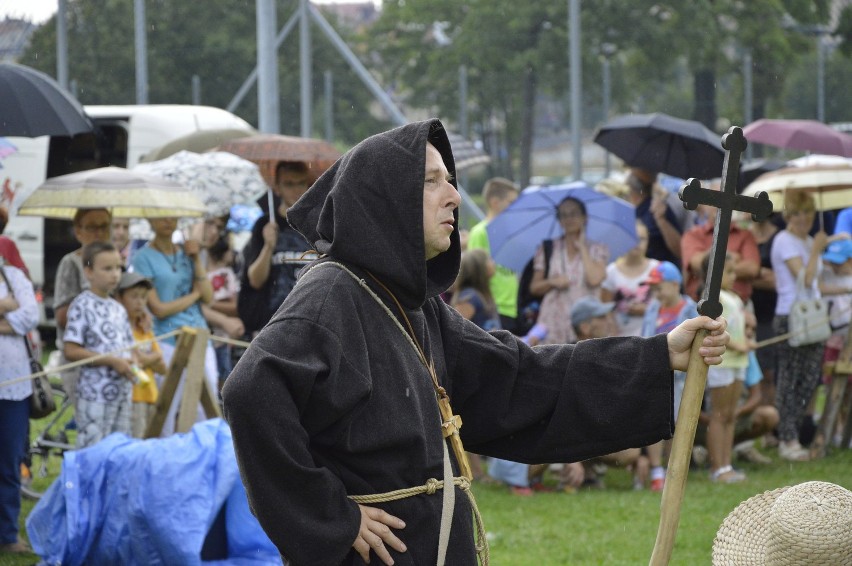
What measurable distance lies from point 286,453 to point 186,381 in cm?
397

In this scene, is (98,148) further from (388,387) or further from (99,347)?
(388,387)

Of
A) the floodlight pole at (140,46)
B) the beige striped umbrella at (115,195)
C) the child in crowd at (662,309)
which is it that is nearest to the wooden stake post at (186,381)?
the beige striped umbrella at (115,195)

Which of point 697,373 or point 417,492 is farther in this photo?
point 697,373

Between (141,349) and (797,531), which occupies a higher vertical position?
(797,531)

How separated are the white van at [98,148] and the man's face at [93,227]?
6149 mm

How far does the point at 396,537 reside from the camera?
3322mm

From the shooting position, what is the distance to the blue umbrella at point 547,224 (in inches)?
347

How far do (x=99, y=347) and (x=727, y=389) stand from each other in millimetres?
4028

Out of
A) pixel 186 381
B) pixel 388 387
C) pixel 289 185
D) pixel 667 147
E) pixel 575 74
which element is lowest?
pixel 186 381

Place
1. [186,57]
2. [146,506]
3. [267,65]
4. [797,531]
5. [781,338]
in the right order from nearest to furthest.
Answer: [797,531]
[146,506]
[781,338]
[267,65]
[186,57]

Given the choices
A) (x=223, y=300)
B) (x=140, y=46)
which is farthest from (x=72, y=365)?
(x=140, y=46)

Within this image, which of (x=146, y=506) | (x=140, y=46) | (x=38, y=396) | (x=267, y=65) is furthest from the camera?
(x=140, y=46)

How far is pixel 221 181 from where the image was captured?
8.55 meters

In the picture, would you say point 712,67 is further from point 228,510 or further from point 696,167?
point 228,510
